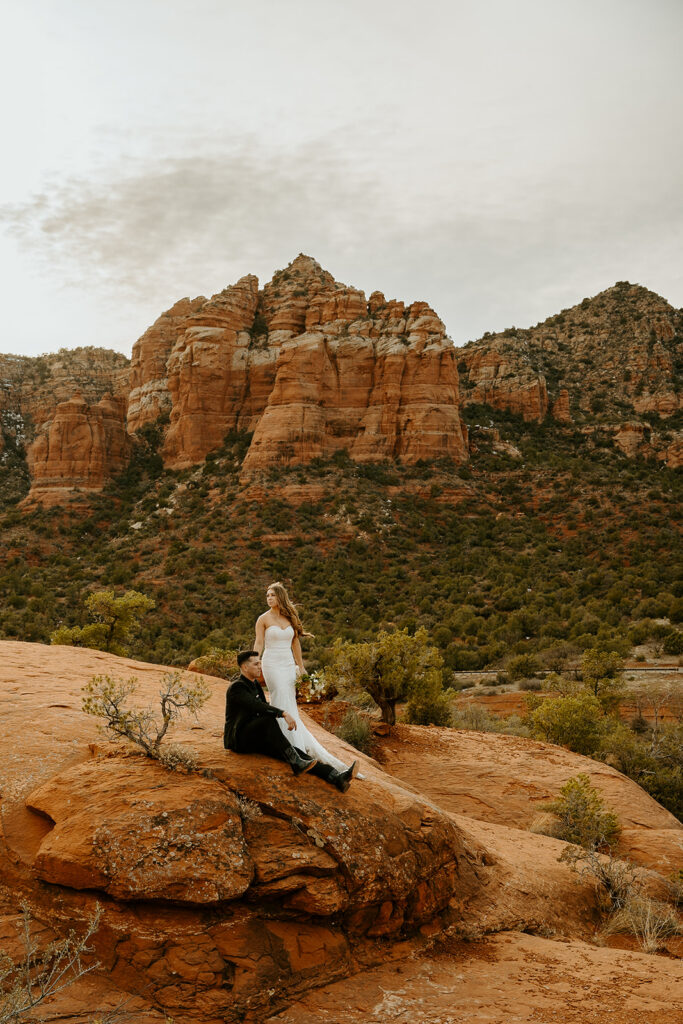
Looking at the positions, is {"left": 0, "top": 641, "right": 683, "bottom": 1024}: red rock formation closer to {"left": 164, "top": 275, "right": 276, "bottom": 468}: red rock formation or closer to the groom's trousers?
the groom's trousers

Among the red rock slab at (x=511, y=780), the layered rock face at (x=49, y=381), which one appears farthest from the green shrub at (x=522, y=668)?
the layered rock face at (x=49, y=381)

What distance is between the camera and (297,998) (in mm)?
5293

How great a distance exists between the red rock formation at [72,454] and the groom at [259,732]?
53.3m

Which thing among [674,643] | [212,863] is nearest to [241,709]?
[212,863]

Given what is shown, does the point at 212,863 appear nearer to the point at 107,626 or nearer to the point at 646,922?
the point at 646,922

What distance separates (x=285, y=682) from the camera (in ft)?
23.3

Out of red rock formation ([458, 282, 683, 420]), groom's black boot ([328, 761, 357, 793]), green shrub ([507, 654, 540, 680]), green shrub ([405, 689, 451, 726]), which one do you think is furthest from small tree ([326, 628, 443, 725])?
red rock formation ([458, 282, 683, 420])

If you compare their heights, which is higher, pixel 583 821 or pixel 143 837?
pixel 143 837

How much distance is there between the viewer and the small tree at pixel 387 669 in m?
17.9

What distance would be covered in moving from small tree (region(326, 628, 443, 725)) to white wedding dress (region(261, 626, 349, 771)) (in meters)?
10.7

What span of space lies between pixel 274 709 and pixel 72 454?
57070 mm

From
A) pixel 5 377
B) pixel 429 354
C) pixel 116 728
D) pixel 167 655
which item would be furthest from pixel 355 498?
pixel 5 377

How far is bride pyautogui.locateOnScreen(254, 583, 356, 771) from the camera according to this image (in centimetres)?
688

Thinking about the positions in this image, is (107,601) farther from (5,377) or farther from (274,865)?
(5,377)
